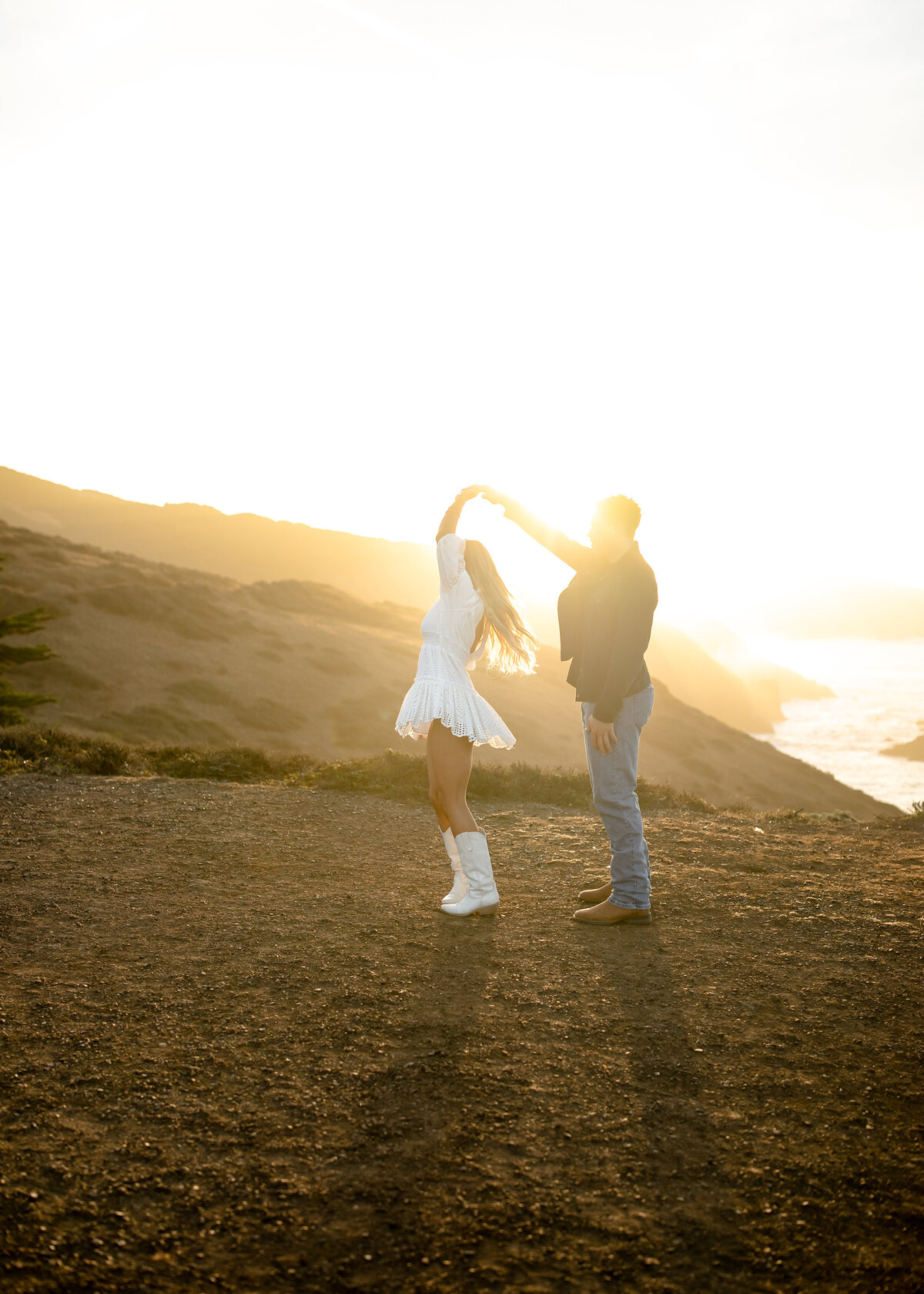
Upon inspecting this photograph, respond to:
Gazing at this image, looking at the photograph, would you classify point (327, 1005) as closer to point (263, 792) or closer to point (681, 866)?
point (681, 866)

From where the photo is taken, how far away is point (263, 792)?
26.9 ft

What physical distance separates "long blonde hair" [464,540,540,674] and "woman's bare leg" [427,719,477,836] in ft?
1.81

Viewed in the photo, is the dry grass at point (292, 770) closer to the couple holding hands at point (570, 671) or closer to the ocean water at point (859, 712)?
the couple holding hands at point (570, 671)

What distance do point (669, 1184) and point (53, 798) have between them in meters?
6.53

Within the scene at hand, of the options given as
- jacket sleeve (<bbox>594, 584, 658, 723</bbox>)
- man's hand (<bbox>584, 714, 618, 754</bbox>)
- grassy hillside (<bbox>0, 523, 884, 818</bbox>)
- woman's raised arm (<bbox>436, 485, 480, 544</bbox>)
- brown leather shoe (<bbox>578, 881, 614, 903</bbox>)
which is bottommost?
grassy hillside (<bbox>0, 523, 884, 818</bbox>)

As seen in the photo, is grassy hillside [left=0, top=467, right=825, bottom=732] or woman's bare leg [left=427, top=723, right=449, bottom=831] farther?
grassy hillside [left=0, top=467, right=825, bottom=732]

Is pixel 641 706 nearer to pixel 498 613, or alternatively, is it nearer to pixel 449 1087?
pixel 498 613

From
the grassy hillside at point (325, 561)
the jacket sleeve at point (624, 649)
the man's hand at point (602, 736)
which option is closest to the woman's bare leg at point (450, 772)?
the man's hand at point (602, 736)

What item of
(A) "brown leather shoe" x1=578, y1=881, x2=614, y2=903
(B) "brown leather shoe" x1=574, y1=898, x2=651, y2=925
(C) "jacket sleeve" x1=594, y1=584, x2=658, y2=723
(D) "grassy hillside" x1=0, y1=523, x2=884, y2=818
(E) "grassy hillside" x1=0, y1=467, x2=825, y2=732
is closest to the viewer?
(C) "jacket sleeve" x1=594, y1=584, x2=658, y2=723

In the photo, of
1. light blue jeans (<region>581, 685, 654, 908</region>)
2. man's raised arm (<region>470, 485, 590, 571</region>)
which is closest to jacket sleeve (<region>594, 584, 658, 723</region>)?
light blue jeans (<region>581, 685, 654, 908</region>)

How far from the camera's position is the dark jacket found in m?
4.36

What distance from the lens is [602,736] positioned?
4.40 metres

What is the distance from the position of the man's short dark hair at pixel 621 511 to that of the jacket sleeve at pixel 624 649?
0.35 meters

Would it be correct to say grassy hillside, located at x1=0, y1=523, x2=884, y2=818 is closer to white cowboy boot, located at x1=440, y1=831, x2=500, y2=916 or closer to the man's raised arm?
white cowboy boot, located at x1=440, y1=831, x2=500, y2=916
